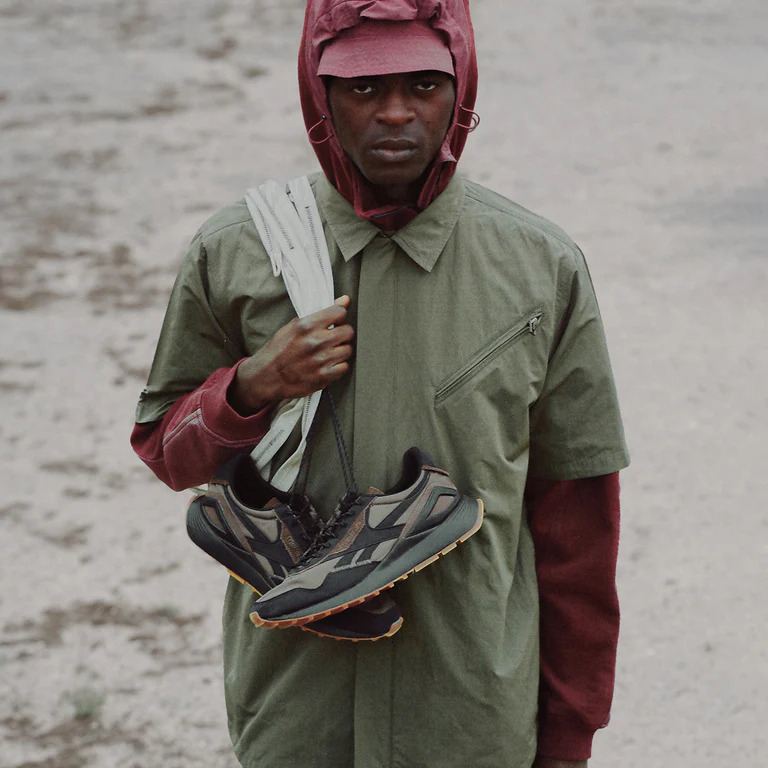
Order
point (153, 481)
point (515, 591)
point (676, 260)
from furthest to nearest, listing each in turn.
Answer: point (676, 260)
point (153, 481)
point (515, 591)

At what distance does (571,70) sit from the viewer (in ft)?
30.8

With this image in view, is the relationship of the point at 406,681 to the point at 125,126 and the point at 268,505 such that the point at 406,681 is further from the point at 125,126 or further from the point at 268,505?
the point at 125,126

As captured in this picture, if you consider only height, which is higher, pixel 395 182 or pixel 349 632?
pixel 395 182

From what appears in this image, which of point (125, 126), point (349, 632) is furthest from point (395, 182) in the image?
point (125, 126)

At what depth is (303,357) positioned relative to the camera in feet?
5.98

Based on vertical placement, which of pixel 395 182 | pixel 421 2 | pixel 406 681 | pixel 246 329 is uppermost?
pixel 421 2

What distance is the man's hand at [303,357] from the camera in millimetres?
1823

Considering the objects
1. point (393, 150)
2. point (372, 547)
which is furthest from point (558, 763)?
point (393, 150)

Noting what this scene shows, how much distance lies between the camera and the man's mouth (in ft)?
5.87

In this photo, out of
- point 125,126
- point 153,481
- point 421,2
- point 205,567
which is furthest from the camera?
point 125,126

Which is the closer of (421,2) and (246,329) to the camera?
(421,2)

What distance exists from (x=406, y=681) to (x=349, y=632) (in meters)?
0.21

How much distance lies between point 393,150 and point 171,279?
526 cm

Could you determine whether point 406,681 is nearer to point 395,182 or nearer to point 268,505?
point 268,505
